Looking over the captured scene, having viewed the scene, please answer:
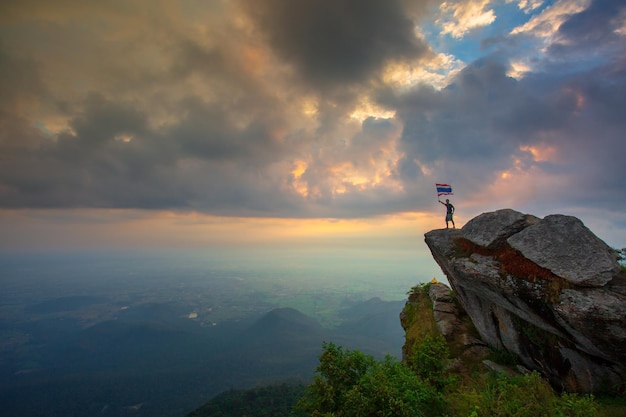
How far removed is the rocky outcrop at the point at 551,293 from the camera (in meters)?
11.6

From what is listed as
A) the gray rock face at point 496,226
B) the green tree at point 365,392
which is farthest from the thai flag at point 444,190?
the green tree at point 365,392

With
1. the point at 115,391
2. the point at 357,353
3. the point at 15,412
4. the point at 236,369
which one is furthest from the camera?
the point at 236,369

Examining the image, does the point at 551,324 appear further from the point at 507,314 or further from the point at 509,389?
the point at 509,389

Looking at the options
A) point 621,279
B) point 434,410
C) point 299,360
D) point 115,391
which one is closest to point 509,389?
point 434,410

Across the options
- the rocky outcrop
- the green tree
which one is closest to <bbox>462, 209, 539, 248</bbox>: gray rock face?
the rocky outcrop

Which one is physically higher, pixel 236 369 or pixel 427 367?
pixel 427 367

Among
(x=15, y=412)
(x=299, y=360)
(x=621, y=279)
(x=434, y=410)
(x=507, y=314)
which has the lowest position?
(x=15, y=412)

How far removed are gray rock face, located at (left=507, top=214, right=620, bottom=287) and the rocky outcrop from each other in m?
0.03

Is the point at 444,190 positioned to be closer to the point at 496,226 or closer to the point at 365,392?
the point at 496,226

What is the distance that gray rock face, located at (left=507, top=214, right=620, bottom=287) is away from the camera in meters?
12.2

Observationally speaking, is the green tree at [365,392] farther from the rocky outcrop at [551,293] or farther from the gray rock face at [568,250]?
the gray rock face at [568,250]

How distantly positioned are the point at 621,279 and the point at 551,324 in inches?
146

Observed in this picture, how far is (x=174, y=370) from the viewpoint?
185m

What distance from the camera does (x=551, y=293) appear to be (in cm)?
1255
